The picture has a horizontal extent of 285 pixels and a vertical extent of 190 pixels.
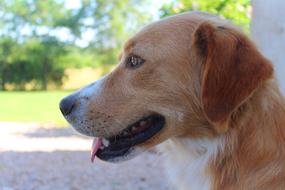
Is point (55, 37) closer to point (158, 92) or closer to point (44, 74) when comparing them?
point (44, 74)

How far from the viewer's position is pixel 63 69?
4319cm

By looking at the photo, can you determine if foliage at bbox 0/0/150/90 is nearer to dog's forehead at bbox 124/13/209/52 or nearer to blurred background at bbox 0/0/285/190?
blurred background at bbox 0/0/285/190

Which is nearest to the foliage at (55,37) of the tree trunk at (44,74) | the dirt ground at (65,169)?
the tree trunk at (44,74)

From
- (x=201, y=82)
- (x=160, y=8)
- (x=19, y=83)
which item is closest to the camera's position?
(x=201, y=82)

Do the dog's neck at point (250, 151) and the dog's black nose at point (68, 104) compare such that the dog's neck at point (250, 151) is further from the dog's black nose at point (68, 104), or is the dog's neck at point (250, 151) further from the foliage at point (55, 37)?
the foliage at point (55, 37)

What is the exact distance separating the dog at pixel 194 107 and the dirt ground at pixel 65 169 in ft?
9.80

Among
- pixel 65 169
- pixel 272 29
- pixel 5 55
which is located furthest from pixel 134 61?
pixel 5 55

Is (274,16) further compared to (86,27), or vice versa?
(86,27)

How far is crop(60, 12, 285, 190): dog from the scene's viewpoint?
2717mm

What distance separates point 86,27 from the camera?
45.9m

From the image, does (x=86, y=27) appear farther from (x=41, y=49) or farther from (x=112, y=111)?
(x=112, y=111)

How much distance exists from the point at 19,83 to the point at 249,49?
39.9 metres

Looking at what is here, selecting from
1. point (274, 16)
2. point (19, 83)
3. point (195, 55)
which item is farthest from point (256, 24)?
point (19, 83)

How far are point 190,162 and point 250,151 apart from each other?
39cm
